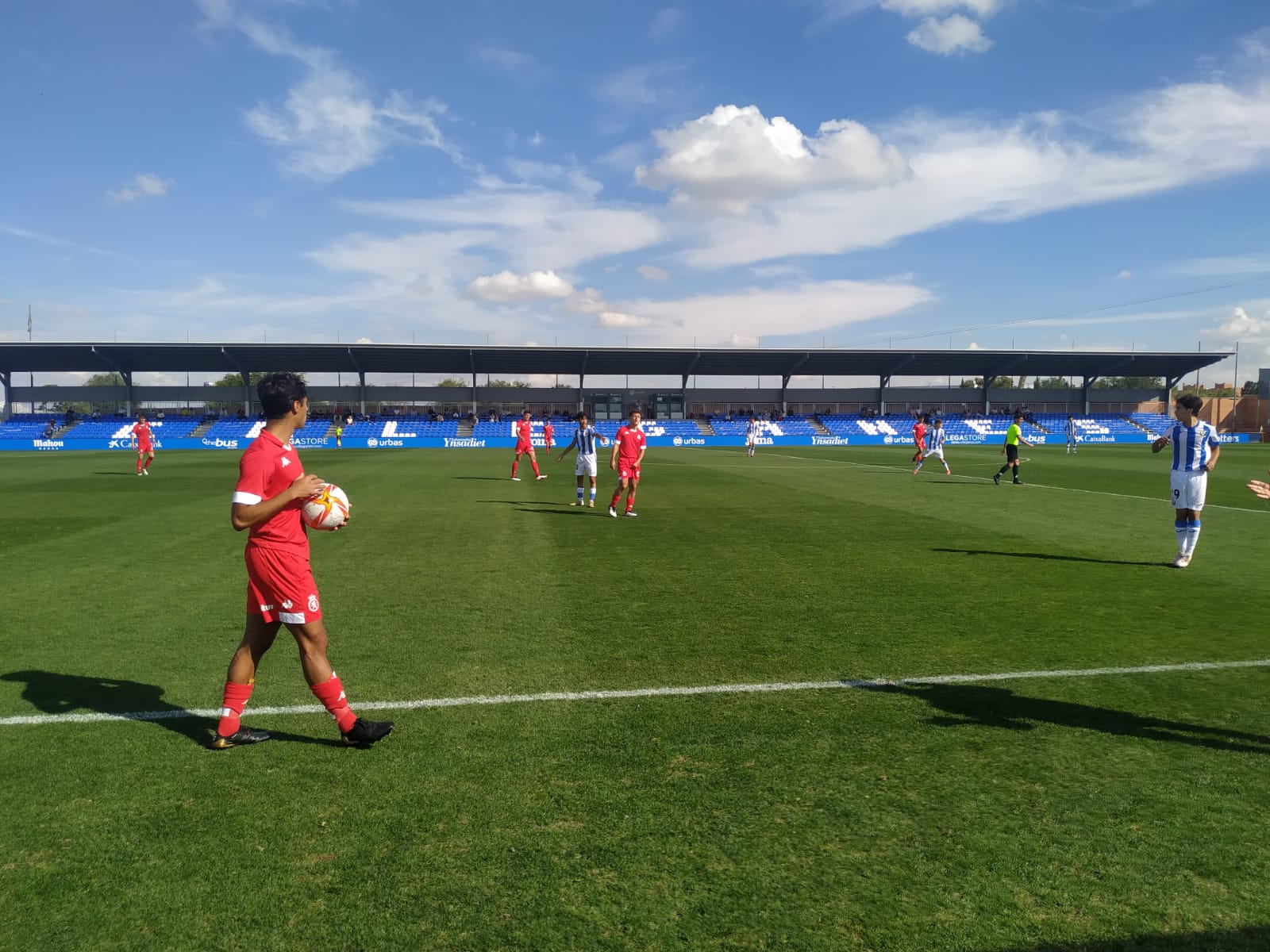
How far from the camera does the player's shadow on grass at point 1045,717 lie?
4.49m

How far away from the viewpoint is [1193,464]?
31.9ft

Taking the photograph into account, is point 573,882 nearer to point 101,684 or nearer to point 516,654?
point 516,654

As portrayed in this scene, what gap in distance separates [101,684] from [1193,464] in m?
12.1

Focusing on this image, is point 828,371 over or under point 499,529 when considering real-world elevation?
over

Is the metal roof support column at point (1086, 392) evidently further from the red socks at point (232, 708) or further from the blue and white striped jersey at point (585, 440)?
the red socks at point (232, 708)

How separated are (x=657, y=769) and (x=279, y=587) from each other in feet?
7.88

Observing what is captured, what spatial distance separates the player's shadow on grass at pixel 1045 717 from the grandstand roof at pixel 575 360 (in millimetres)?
57934

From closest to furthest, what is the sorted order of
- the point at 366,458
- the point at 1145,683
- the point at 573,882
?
the point at 573,882 → the point at 1145,683 → the point at 366,458

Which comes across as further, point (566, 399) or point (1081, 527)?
point (566, 399)

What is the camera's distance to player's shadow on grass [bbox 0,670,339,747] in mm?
4695

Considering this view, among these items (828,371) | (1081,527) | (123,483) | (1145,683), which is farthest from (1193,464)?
(828,371)

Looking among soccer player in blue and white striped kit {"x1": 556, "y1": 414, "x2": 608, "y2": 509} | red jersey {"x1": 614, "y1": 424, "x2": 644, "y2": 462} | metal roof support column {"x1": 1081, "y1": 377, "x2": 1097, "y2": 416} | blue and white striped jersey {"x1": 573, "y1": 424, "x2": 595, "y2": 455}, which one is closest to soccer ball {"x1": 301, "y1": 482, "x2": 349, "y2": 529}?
red jersey {"x1": 614, "y1": 424, "x2": 644, "y2": 462}

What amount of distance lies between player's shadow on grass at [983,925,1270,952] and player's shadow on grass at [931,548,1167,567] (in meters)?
8.20

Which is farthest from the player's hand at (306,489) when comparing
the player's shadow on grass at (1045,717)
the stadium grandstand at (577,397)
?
the stadium grandstand at (577,397)
